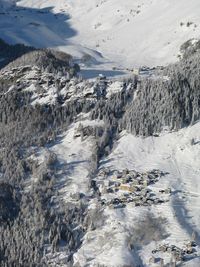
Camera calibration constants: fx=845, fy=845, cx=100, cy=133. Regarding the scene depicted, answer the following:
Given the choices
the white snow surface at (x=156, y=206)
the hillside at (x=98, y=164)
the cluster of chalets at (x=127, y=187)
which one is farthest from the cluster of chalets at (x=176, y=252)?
the cluster of chalets at (x=127, y=187)

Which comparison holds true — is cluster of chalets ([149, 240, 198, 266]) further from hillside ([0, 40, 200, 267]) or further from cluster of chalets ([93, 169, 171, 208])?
cluster of chalets ([93, 169, 171, 208])

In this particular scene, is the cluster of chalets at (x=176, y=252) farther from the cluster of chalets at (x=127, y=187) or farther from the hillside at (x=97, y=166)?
the cluster of chalets at (x=127, y=187)

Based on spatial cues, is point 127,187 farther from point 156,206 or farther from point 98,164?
point 98,164

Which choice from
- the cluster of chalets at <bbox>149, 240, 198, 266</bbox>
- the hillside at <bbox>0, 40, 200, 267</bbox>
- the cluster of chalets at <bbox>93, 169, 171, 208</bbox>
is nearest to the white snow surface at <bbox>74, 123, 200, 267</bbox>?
the hillside at <bbox>0, 40, 200, 267</bbox>

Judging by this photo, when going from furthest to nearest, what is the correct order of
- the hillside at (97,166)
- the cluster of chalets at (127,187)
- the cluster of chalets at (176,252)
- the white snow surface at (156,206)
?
the cluster of chalets at (127,187), the hillside at (97,166), the white snow surface at (156,206), the cluster of chalets at (176,252)

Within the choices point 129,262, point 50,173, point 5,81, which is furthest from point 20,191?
point 5,81

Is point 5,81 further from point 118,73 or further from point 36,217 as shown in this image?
point 36,217
